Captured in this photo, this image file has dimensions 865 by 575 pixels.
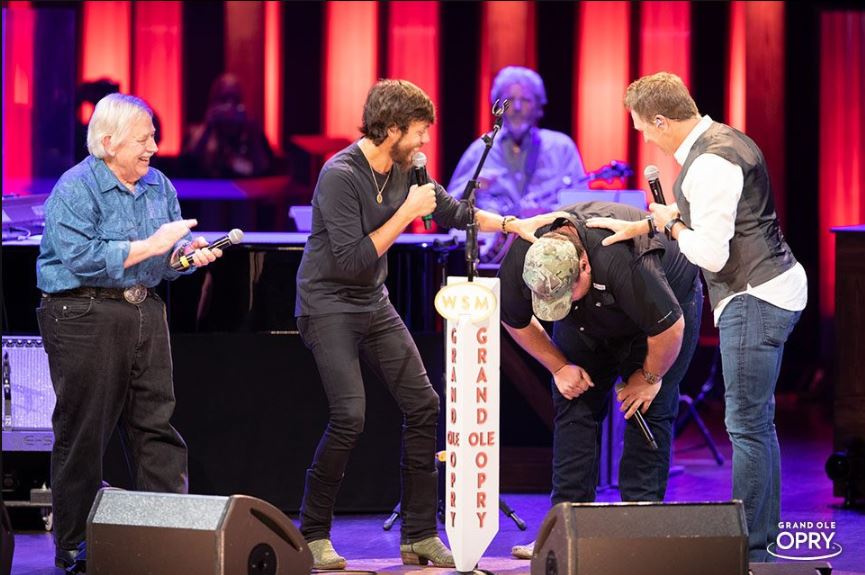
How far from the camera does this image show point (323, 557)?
13.3 ft

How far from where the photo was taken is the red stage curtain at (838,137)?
826 centimetres

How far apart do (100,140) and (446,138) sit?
4.60m

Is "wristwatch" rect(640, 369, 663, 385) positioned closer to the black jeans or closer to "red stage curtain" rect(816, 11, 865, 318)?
the black jeans

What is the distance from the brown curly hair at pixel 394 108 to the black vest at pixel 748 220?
815mm

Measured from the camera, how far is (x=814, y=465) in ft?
20.8

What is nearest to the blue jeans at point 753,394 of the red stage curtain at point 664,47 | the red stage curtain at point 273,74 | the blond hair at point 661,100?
the blond hair at point 661,100

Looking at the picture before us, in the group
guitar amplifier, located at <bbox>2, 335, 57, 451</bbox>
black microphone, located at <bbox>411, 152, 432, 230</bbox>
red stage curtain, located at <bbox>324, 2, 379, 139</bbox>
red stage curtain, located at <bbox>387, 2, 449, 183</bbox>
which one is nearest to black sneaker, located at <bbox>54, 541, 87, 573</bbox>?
guitar amplifier, located at <bbox>2, 335, 57, 451</bbox>

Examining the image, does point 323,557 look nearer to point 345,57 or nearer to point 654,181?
point 654,181

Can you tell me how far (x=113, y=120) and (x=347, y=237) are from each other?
2.77 feet

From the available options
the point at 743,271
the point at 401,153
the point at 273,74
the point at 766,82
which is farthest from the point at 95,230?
the point at 766,82

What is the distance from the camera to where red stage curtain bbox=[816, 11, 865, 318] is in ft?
27.1

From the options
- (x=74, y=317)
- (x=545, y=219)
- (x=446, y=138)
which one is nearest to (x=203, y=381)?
(x=74, y=317)

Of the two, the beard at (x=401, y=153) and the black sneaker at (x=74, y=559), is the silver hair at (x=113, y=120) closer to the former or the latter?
the beard at (x=401, y=153)

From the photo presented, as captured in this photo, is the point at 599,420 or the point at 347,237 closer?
the point at 347,237
